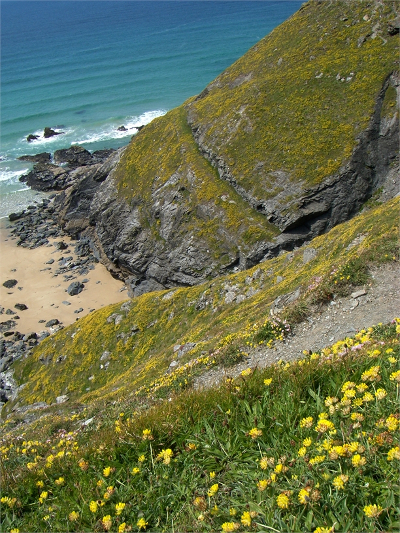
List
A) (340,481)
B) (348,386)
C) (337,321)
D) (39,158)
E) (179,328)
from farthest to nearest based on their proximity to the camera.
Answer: (39,158) < (179,328) < (337,321) < (348,386) < (340,481)

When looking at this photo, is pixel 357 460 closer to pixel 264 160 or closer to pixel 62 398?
pixel 62 398

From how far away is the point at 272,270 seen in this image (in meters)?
25.5

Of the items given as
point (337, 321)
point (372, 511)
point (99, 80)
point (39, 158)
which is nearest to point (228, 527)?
point (372, 511)

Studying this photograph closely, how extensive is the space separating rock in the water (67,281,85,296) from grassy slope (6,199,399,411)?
11.3 meters

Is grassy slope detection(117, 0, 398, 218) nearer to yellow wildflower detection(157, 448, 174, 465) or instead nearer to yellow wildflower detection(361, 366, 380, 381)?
yellow wildflower detection(361, 366, 380, 381)

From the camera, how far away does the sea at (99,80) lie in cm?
9088

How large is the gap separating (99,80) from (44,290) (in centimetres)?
10016

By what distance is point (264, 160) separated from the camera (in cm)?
3862

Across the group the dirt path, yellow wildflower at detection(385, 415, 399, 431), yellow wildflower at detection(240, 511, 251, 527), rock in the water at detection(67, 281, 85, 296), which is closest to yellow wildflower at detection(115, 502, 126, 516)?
yellow wildflower at detection(240, 511, 251, 527)

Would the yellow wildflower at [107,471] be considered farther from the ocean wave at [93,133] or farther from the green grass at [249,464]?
the ocean wave at [93,133]

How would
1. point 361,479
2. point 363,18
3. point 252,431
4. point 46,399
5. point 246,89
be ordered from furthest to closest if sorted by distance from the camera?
point 246,89 → point 363,18 → point 46,399 → point 252,431 → point 361,479

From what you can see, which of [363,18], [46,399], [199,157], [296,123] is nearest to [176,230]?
[199,157]

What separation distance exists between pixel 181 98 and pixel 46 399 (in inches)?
3773

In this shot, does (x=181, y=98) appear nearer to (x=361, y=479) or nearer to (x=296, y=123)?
(x=296, y=123)
